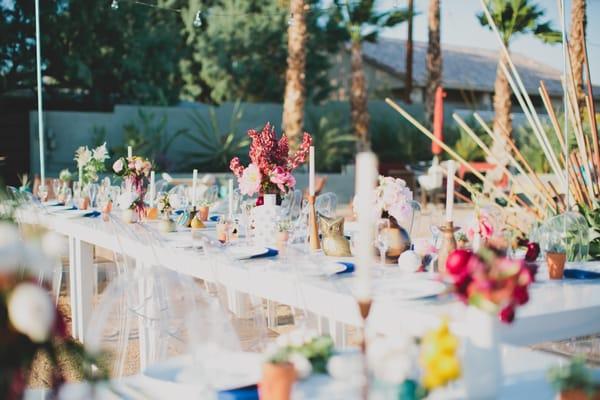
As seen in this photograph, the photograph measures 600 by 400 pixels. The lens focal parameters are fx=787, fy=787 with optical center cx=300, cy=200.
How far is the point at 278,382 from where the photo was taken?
72.8 inches

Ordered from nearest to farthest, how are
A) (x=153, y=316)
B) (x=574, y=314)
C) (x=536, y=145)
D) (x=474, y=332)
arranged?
(x=474, y=332), (x=574, y=314), (x=153, y=316), (x=536, y=145)

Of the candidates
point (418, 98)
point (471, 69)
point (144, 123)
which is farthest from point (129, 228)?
point (471, 69)

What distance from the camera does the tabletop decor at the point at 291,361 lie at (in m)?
1.85

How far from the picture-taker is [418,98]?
91.3 feet

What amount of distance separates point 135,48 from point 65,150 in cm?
450

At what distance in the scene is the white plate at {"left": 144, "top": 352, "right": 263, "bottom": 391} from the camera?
2197mm

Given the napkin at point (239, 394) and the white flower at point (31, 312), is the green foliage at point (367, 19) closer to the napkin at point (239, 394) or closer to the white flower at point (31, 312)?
the napkin at point (239, 394)

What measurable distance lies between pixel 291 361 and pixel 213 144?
1525 cm

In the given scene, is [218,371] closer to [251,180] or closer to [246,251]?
[246,251]

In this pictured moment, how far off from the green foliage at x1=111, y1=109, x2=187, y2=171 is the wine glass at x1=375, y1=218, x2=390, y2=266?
12486 mm

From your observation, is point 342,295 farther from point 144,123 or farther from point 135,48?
point 135,48

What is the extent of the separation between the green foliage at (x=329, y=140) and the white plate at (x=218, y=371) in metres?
14.3

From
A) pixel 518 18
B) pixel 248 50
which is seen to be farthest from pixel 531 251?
pixel 248 50

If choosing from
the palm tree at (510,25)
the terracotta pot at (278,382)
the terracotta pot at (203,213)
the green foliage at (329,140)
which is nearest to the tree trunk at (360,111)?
the green foliage at (329,140)
